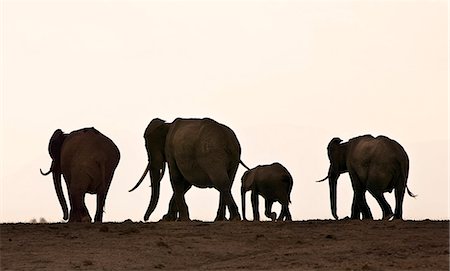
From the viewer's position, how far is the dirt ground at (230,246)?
49.8ft

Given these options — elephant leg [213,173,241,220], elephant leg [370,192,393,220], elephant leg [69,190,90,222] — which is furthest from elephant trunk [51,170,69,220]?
elephant leg [370,192,393,220]

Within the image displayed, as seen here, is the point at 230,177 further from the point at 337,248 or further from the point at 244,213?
the point at 244,213

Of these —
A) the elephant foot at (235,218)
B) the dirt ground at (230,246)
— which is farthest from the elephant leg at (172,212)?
the dirt ground at (230,246)

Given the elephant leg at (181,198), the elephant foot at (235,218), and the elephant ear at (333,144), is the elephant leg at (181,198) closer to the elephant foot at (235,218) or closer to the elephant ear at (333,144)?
the elephant foot at (235,218)

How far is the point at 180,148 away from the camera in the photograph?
22047 millimetres

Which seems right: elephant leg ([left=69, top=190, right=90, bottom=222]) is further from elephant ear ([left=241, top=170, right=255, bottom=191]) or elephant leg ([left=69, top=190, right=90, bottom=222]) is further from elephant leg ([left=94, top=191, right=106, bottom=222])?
elephant ear ([left=241, top=170, right=255, bottom=191])

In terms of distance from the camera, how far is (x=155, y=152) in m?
23.3

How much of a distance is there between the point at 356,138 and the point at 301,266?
10275 millimetres

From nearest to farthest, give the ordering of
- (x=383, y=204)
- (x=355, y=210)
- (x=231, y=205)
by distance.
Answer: (x=231, y=205) → (x=383, y=204) → (x=355, y=210)

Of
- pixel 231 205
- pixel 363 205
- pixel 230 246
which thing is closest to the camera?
pixel 230 246

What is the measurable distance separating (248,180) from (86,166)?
14063 mm

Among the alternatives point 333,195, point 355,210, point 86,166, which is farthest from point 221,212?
point 333,195

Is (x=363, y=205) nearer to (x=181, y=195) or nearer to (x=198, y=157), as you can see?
(x=181, y=195)

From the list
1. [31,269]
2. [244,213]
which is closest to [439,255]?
[31,269]
